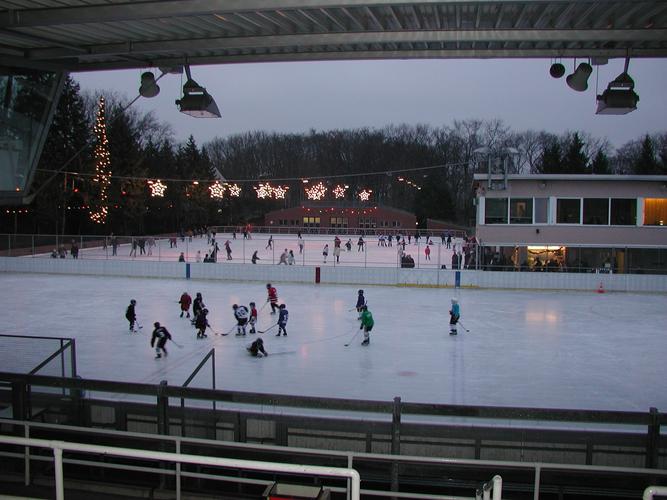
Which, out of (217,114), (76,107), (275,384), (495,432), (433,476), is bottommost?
(275,384)

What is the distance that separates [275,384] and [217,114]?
23.3ft

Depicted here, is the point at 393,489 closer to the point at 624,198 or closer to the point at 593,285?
the point at 593,285

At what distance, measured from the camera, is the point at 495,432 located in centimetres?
584

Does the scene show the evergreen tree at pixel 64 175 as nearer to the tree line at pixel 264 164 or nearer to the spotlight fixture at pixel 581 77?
the tree line at pixel 264 164

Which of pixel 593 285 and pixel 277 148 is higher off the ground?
pixel 277 148

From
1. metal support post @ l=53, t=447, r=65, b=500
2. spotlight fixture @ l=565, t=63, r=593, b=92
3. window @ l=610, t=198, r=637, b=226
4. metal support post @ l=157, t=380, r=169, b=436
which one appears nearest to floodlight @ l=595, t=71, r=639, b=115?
spotlight fixture @ l=565, t=63, r=593, b=92

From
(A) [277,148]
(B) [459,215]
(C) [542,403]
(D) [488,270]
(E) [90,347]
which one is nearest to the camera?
(C) [542,403]

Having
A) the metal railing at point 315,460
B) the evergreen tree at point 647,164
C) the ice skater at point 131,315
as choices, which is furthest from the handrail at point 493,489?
the evergreen tree at point 647,164

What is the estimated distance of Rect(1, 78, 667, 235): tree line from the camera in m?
52.5

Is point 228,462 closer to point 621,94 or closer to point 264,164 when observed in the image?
point 621,94

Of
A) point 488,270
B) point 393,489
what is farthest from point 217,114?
point 488,270

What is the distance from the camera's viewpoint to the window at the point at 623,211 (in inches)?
1204

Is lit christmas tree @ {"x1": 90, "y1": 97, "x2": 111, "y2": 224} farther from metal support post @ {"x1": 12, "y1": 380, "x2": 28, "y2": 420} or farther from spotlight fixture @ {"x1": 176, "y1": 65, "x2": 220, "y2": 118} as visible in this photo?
metal support post @ {"x1": 12, "y1": 380, "x2": 28, "y2": 420}

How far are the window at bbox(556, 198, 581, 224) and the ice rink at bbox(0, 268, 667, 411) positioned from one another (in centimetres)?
505
